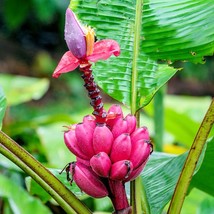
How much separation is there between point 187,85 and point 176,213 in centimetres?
540

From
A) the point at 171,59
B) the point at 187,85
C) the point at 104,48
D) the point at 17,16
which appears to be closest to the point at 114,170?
the point at 104,48

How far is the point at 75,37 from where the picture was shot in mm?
663

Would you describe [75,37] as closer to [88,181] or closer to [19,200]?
[88,181]

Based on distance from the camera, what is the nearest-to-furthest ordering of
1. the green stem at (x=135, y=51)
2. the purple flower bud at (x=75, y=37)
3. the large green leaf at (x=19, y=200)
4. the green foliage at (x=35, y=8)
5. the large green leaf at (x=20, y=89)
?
the purple flower bud at (x=75, y=37)
the green stem at (x=135, y=51)
the large green leaf at (x=19, y=200)
the large green leaf at (x=20, y=89)
the green foliage at (x=35, y=8)

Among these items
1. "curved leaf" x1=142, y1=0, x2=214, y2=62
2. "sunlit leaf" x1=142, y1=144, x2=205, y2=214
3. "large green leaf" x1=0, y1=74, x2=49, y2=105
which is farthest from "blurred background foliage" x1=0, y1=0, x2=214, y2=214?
"curved leaf" x1=142, y1=0, x2=214, y2=62

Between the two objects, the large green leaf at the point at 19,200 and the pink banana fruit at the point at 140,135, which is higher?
the pink banana fruit at the point at 140,135

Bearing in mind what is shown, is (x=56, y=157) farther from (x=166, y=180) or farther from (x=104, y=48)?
(x=104, y=48)

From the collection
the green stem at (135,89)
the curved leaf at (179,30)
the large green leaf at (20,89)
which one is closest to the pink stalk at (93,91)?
the green stem at (135,89)

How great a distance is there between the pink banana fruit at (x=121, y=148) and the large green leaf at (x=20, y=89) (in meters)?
1.22

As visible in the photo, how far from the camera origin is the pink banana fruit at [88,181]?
2.26 feet

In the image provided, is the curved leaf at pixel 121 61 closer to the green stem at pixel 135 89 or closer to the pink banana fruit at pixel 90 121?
the green stem at pixel 135 89

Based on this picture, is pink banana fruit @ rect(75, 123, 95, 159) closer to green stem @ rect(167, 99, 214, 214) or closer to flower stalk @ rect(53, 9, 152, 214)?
flower stalk @ rect(53, 9, 152, 214)

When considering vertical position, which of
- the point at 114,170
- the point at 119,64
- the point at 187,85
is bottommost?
the point at 187,85

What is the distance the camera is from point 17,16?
4.96 m
